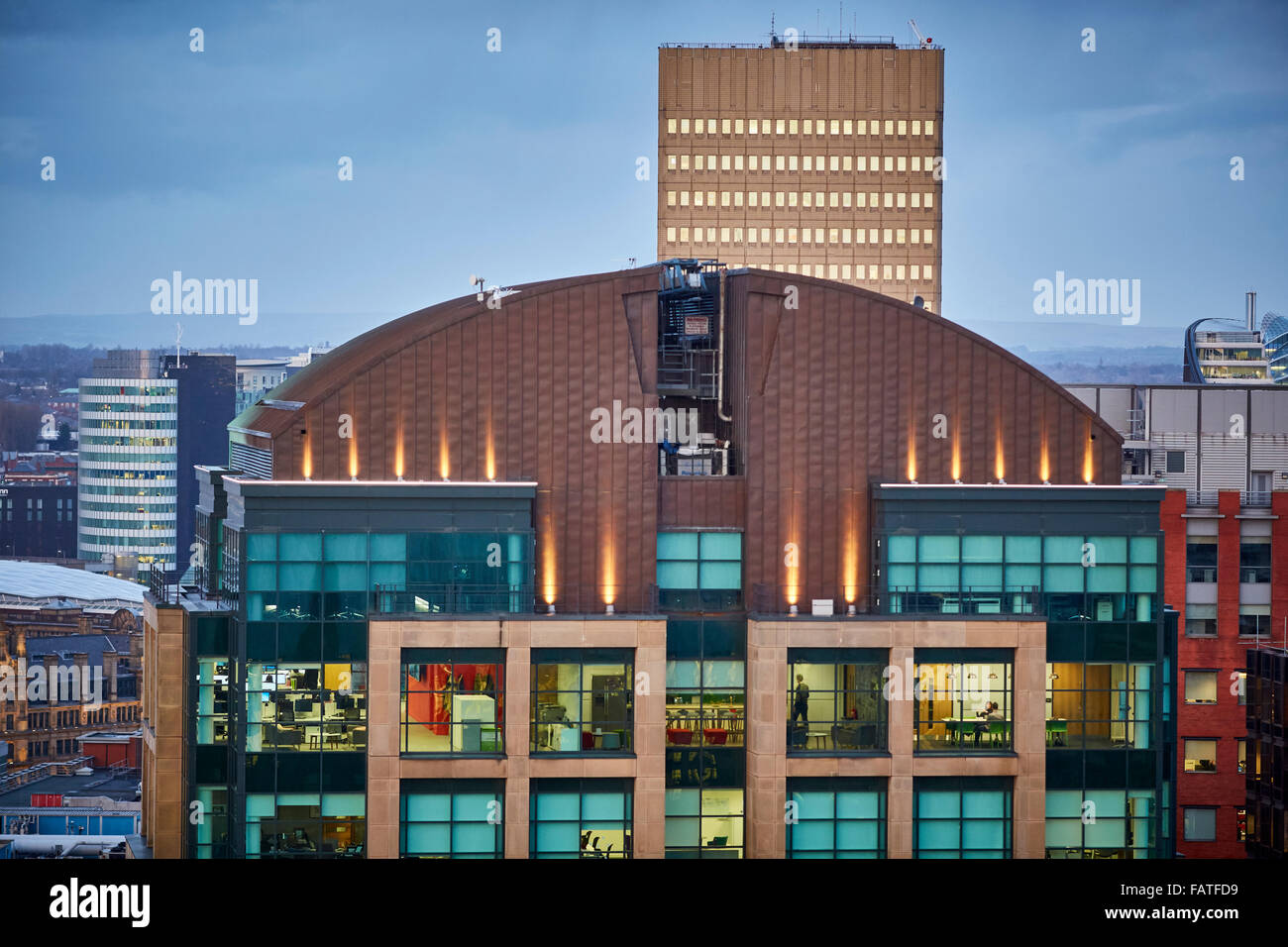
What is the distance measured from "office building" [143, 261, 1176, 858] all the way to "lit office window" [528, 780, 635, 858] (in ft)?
0.35

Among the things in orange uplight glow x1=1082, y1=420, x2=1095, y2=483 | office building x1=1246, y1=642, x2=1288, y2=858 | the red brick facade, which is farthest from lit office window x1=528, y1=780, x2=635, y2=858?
the red brick facade

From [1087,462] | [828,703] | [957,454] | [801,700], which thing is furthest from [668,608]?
[1087,462]

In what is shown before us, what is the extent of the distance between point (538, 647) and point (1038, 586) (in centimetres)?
1795

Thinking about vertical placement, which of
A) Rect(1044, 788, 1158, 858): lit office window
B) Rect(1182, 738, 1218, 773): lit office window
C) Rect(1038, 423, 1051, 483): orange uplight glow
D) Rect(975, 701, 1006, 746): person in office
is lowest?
Rect(1182, 738, 1218, 773): lit office window

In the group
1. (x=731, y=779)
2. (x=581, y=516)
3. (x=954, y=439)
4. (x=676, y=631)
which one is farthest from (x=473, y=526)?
(x=954, y=439)

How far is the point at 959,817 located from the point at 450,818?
17.7 m

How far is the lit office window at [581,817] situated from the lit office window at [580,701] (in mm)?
1267

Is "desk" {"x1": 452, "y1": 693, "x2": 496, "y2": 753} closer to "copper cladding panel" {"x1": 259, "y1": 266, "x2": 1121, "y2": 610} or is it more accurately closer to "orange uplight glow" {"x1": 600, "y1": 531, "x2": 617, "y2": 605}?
"copper cladding panel" {"x1": 259, "y1": 266, "x2": 1121, "y2": 610}

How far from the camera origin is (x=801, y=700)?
5944 centimetres

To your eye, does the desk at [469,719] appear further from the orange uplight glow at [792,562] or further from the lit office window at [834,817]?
the orange uplight glow at [792,562]

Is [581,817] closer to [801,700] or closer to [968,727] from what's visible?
[801,700]

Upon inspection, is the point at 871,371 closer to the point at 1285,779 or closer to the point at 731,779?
the point at 731,779

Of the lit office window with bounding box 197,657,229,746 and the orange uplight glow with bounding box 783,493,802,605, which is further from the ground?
the orange uplight glow with bounding box 783,493,802,605

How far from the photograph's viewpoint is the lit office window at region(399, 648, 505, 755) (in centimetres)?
5784
